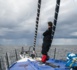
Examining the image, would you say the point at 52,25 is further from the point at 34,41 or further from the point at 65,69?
the point at 34,41

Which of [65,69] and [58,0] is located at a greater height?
[58,0]

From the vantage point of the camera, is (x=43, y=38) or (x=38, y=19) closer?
(x=43, y=38)

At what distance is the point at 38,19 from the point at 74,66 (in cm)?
781

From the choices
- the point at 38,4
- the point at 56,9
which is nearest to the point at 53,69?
the point at 56,9

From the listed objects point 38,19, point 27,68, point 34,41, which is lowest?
point 27,68

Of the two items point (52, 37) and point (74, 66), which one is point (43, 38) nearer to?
point (52, 37)

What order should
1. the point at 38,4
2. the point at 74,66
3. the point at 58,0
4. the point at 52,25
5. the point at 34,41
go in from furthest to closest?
the point at 34,41 → the point at 38,4 → the point at 52,25 → the point at 58,0 → the point at 74,66

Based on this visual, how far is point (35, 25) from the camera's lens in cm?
2186

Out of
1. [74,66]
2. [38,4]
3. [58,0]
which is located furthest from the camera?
[38,4]

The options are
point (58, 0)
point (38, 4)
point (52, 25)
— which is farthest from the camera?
point (38, 4)

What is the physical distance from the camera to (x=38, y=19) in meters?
21.3

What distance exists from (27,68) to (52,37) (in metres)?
2.77

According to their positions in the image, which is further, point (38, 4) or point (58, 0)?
point (38, 4)

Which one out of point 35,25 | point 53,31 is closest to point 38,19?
point 35,25
